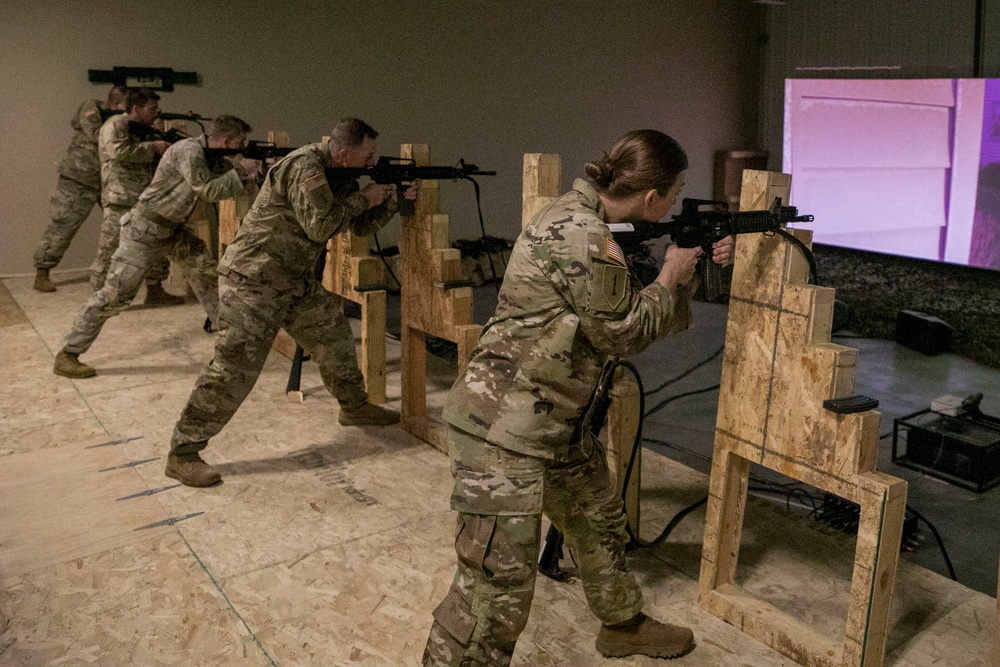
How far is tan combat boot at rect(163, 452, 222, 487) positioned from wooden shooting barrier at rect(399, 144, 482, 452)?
3.63 ft

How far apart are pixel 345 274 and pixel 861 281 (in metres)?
6.20

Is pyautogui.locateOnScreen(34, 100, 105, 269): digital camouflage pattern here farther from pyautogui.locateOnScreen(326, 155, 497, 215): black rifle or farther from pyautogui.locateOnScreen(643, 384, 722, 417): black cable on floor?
pyautogui.locateOnScreen(643, 384, 722, 417): black cable on floor

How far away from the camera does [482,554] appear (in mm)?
2346

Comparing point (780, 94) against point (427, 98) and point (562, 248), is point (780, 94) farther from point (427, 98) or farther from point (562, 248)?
point (562, 248)

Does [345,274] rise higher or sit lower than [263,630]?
higher

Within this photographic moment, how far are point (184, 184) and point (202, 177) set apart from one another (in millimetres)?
183

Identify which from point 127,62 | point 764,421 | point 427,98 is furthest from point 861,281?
point 127,62

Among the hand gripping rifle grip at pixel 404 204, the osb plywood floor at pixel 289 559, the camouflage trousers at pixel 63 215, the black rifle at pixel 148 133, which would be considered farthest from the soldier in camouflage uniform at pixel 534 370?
the camouflage trousers at pixel 63 215

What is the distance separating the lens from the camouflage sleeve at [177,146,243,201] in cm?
542

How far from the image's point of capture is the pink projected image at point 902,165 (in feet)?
27.2

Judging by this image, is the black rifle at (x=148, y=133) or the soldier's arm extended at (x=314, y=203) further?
the black rifle at (x=148, y=133)

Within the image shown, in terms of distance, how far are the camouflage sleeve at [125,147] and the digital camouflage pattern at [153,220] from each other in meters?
1.11

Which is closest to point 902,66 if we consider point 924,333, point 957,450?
point 924,333

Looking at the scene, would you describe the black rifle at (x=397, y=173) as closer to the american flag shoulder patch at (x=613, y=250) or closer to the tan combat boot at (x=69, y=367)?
the american flag shoulder patch at (x=613, y=250)
